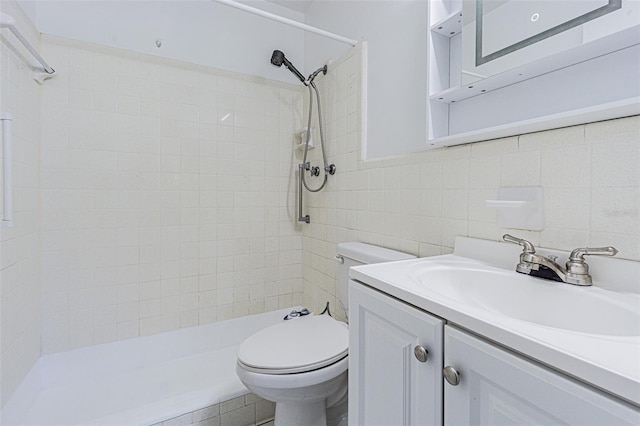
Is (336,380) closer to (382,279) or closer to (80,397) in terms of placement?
(382,279)

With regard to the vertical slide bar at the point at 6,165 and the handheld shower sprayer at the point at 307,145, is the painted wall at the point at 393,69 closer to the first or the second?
the handheld shower sprayer at the point at 307,145

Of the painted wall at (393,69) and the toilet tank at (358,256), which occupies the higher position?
the painted wall at (393,69)

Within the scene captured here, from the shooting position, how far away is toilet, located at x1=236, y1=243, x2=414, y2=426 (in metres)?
1.10

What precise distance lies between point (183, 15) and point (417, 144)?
167cm

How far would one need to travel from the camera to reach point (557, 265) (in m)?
0.75

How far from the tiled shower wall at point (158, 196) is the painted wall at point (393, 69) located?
2.65 ft

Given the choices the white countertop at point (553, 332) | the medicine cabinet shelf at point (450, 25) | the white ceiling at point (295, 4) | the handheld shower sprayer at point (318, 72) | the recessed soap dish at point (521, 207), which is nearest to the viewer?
the white countertop at point (553, 332)

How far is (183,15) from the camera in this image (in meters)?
1.89

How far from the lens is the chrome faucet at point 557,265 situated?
0.70 m

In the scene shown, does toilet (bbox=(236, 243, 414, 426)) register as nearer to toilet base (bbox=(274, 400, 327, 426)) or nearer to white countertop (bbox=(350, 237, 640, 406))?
toilet base (bbox=(274, 400, 327, 426))

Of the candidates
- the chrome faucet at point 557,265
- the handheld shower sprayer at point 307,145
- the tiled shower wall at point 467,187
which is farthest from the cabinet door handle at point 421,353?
the handheld shower sprayer at point 307,145

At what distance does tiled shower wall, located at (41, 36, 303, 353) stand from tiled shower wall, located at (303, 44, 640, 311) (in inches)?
17.2

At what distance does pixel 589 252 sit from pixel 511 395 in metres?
0.43

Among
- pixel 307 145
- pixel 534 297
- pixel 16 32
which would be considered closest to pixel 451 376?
pixel 534 297
